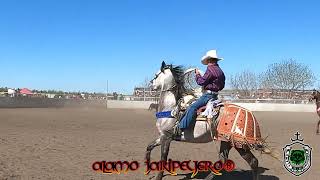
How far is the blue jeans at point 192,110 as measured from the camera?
9.07m

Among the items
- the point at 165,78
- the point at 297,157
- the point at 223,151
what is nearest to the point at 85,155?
the point at 165,78

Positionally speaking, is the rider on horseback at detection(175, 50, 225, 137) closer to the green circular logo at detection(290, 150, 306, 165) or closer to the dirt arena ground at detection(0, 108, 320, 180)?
the dirt arena ground at detection(0, 108, 320, 180)

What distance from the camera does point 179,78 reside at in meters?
9.91

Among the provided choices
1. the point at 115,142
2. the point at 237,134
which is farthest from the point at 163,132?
the point at 115,142

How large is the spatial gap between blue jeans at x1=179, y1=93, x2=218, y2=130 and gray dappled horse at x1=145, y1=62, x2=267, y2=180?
0.15 meters

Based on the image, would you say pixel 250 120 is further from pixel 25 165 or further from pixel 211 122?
pixel 25 165

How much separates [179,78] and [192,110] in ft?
3.41

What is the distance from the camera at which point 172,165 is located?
9.88m

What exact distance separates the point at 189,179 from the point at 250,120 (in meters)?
1.89

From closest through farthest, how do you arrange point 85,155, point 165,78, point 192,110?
point 192,110
point 165,78
point 85,155

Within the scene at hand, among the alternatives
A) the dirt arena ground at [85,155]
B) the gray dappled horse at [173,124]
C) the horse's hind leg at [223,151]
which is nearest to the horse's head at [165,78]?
the gray dappled horse at [173,124]

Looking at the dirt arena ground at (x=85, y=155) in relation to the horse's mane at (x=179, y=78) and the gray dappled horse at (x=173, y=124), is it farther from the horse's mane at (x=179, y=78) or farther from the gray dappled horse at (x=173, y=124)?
the horse's mane at (x=179, y=78)

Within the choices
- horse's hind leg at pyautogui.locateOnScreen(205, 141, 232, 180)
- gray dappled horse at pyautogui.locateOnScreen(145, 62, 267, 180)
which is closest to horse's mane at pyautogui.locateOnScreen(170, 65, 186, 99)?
gray dappled horse at pyautogui.locateOnScreen(145, 62, 267, 180)

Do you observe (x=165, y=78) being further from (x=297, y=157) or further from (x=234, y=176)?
(x=297, y=157)
